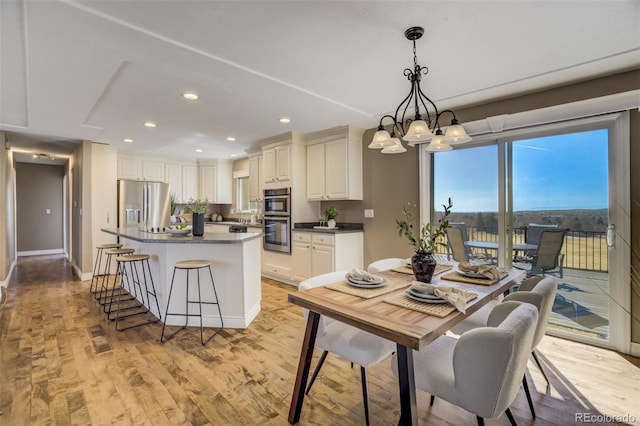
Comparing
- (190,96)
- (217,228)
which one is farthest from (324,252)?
(217,228)

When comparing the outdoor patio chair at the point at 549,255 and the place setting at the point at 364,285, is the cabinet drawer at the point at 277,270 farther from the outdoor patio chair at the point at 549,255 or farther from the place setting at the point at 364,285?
the outdoor patio chair at the point at 549,255

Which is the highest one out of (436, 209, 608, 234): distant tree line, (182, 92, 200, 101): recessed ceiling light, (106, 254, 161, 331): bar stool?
(182, 92, 200, 101): recessed ceiling light

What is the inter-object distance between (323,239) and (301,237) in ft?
1.49

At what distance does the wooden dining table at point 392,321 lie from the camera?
124 centimetres

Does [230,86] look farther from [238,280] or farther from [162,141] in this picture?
[162,141]

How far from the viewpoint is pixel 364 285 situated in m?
1.84

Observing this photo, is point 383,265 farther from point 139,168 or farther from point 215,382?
point 139,168

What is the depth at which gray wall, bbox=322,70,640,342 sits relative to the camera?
2.56m

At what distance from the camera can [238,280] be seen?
313 cm

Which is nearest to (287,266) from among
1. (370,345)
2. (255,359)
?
(255,359)

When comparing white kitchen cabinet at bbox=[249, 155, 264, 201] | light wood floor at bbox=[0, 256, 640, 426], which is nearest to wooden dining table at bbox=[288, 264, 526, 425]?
light wood floor at bbox=[0, 256, 640, 426]

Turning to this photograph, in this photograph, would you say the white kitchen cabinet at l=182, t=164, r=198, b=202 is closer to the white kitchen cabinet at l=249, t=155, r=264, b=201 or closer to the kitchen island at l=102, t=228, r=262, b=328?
the white kitchen cabinet at l=249, t=155, r=264, b=201

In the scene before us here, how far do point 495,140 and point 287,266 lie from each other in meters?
3.34

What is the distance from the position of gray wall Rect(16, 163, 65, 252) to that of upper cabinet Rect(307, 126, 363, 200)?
295 inches
